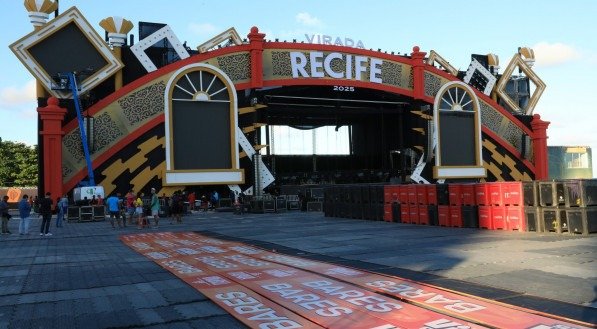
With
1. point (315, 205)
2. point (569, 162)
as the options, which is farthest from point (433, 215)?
point (569, 162)

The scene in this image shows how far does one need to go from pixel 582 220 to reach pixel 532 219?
162 centimetres

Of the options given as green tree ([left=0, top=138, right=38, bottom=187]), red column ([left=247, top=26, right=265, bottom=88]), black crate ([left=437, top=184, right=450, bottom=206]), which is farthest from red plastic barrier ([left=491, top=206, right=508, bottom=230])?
green tree ([left=0, top=138, right=38, bottom=187])

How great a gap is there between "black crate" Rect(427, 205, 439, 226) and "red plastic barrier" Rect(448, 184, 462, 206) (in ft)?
2.86

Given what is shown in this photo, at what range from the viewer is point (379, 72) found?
4344cm

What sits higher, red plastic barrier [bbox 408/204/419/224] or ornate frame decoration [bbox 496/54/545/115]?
ornate frame decoration [bbox 496/54/545/115]

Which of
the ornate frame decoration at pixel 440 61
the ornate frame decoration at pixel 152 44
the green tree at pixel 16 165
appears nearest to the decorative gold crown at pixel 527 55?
the ornate frame decoration at pixel 440 61

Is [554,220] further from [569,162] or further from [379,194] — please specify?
[569,162]

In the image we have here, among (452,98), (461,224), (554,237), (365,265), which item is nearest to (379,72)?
(452,98)

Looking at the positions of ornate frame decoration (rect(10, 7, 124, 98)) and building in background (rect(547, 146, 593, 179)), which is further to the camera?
building in background (rect(547, 146, 593, 179))

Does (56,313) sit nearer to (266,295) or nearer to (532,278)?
(266,295)

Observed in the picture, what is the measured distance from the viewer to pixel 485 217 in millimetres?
18266

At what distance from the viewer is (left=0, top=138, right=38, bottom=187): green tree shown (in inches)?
3071

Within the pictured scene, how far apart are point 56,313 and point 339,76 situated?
3623cm

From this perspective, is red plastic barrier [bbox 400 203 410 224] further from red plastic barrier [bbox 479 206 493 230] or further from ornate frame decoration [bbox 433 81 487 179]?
ornate frame decoration [bbox 433 81 487 179]
